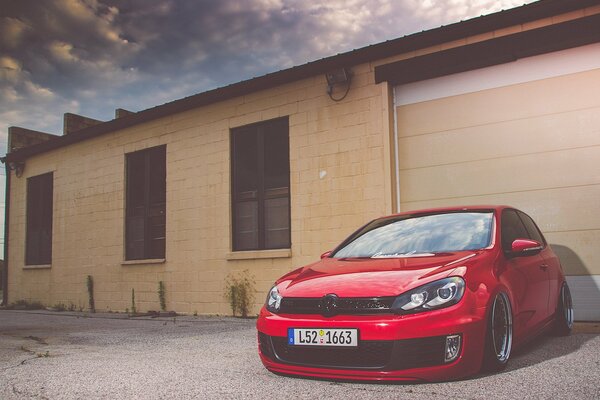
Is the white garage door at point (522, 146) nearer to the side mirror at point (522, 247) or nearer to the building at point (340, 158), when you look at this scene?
the building at point (340, 158)

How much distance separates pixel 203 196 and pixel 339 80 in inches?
149

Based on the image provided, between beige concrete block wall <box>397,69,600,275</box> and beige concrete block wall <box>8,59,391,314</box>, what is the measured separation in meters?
0.62

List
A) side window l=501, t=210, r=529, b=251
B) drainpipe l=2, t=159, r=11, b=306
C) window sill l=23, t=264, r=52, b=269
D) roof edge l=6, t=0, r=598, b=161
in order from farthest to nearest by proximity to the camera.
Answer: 1. drainpipe l=2, t=159, r=11, b=306
2. window sill l=23, t=264, r=52, b=269
3. roof edge l=6, t=0, r=598, b=161
4. side window l=501, t=210, r=529, b=251

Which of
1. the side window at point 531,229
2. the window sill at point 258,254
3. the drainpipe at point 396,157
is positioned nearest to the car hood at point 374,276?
the side window at point 531,229

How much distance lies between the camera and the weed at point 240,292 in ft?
34.1

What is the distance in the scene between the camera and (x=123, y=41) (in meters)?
12.1

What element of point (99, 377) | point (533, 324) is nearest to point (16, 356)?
point (99, 377)

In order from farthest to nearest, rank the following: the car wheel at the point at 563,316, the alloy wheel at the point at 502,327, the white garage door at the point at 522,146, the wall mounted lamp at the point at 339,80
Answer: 1. the wall mounted lamp at the point at 339,80
2. the white garage door at the point at 522,146
3. the car wheel at the point at 563,316
4. the alloy wheel at the point at 502,327

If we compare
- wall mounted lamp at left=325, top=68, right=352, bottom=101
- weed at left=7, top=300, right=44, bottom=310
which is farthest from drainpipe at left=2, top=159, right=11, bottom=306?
wall mounted lamp at left=325, top=68, right=352, bottom=101

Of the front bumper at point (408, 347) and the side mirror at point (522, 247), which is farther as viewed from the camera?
the side mirror at point (522, 247)

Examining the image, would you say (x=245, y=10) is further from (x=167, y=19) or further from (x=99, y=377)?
(x=99, y=377)

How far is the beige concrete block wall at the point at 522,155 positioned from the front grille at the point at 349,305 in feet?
16.2

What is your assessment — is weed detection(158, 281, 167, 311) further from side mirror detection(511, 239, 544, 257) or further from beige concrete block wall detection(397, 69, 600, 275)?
side mirror detection(511, 239, 544, 257)

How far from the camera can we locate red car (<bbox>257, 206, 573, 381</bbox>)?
11.9ft
